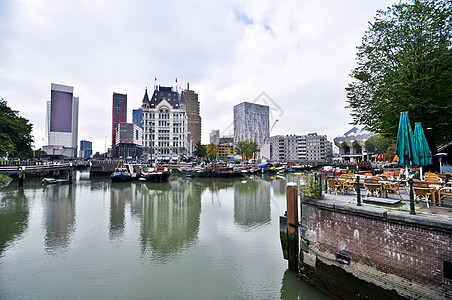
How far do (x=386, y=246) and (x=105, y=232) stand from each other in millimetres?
15031

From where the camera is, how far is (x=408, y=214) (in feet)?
19.2

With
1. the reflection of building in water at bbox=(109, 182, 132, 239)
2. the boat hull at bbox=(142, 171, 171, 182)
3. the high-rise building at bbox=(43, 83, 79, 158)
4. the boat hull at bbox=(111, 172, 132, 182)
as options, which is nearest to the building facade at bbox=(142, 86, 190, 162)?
the boat hull at bbox=(142, 171, 171, 182)

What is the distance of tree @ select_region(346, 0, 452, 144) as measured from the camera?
13.4 m

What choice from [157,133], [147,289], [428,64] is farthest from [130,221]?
[157,133]

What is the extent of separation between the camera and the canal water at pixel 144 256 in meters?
8.03

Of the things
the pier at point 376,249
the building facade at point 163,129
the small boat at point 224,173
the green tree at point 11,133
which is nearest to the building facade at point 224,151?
the building facade at point 163,129

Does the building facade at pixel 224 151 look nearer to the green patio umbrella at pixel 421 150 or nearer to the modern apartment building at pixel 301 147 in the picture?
the modern apartment building at pixel 301 147

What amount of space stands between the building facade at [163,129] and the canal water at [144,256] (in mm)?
80113

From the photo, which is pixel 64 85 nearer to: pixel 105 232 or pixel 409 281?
pixel 105 232

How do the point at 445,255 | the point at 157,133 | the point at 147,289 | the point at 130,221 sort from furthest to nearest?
1. the point at 157,133
2. the point at 130,221
3. the point at 147,289
4. the point at 445,255

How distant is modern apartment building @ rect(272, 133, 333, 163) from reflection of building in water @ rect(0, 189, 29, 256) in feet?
433

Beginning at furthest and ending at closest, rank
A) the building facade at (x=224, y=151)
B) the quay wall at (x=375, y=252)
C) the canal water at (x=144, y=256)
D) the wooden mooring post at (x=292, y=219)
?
the building facade at (x=224, y=151), the wooden mooring post at (x=292, y=219), the canal water at (x=144, y=256), the quay wall at (x=375, y=252)

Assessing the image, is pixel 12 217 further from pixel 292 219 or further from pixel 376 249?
pixel 376 249

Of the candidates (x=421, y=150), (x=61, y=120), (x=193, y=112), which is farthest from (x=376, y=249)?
(x=61, y=120)
